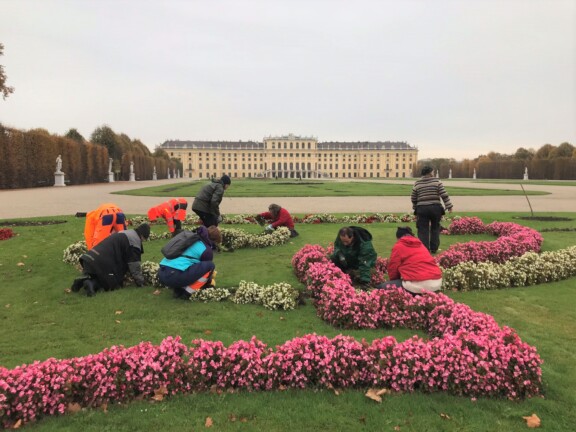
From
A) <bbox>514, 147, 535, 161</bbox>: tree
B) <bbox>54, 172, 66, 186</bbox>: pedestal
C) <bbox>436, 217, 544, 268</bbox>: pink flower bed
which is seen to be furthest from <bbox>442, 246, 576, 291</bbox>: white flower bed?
<bbox>514, 147, 535, 161</bbox>: tree

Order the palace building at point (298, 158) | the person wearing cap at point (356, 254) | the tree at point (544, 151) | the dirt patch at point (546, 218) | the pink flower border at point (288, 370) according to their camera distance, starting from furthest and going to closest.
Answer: the palace building at point (298, 158) → the tree at point (544, 151) → the dirt patch at point (546, 218) → the person wearing cap at point (356, 254) → the pink flower border at point (288, 370)

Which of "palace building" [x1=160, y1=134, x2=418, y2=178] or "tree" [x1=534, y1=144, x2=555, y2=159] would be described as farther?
"palace building" [x1=160, y1=134, x2=418, y2=178]

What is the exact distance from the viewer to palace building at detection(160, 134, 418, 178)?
437 feet

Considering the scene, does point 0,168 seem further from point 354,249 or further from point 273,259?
point 354,249

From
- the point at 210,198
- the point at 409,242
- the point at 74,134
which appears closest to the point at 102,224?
the point at 210,198

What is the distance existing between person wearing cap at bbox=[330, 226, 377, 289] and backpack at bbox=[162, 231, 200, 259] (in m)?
1.99

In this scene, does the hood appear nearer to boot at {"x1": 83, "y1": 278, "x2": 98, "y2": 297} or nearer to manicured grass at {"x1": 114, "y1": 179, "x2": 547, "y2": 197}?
boot at {"x1": 83, "y1": 278, "x2": 98, "y2": 297}

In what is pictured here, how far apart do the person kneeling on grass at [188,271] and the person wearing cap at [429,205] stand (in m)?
4.34

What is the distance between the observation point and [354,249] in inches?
236

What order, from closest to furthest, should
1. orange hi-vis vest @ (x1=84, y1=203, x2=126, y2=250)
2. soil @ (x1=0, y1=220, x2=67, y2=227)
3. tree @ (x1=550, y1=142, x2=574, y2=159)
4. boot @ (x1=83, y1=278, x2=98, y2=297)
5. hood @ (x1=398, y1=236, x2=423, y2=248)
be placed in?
hood @ (x1=398, y1=236, x2=423, y2=248), boot @ (x1=83, y1=278, x2=98, y2=297), orange hi-vis vest @ (x1=84, y1=203, x2=126, y2=250), soil @ (x1=0, y1=220, x2=67, y2=227), tree @ (x1=550, y1=142, x2=574, y2=159)

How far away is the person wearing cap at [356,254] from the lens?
5.77m

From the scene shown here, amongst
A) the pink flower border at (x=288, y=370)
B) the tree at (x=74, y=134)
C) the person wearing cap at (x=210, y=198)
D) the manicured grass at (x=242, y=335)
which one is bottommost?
the manicured grass at (x=242, y=335)

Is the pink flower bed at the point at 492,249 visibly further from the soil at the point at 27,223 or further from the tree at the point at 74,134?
the tree at the point at 74,134

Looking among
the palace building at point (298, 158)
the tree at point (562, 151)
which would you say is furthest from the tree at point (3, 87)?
the palace building at point (298, 158)
